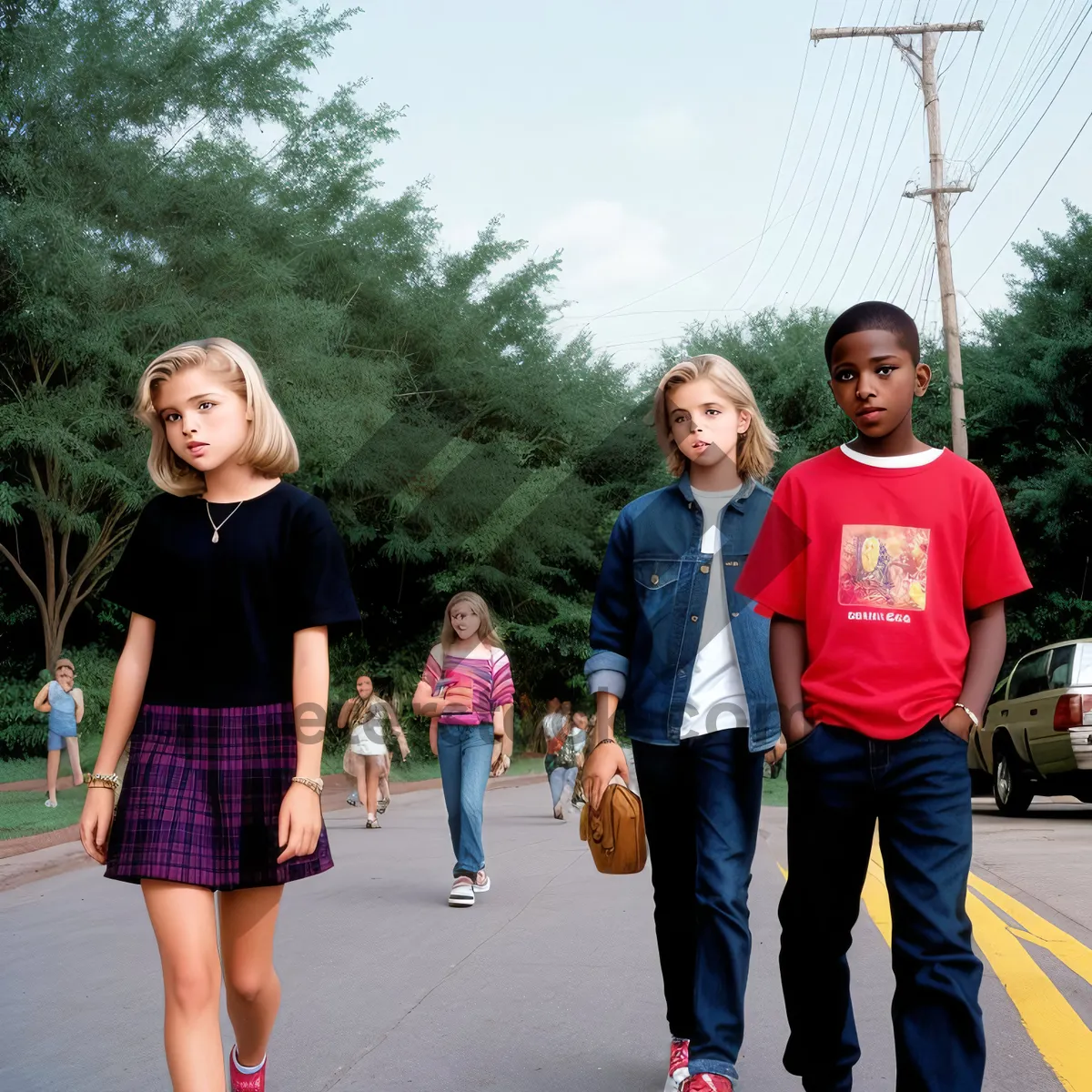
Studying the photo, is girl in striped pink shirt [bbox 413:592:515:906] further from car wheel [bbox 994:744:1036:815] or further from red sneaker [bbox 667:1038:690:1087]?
car wheel [bbox 994:744:1036:815]

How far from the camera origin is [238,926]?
331 cm

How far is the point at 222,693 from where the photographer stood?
10.8 feet

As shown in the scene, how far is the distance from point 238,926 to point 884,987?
307 centimetres

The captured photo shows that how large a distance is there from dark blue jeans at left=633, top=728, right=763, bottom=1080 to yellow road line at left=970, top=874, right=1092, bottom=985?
2.25 metres

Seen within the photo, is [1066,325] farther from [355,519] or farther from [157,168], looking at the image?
[157,168]

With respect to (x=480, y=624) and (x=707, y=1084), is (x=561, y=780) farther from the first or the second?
(x=707, y=1084)

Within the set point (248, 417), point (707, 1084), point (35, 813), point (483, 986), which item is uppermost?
point (248, 417)

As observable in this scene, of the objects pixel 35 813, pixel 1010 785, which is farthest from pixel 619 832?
pixel 35 813

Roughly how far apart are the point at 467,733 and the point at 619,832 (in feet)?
14.9

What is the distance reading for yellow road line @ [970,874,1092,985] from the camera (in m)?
5.86

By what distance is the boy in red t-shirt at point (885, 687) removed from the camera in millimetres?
3123

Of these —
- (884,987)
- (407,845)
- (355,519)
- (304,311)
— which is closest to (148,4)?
(304,311)

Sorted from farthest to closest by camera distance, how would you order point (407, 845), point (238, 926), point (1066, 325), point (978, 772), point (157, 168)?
point (1066, 325), point (157, 168), point (978, 772), point (407, 845), point (238, 926)

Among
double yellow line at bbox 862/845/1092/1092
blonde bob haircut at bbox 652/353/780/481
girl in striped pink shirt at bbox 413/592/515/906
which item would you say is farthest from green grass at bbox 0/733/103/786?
blonde bob haircut at bbox 652/353/780/481
